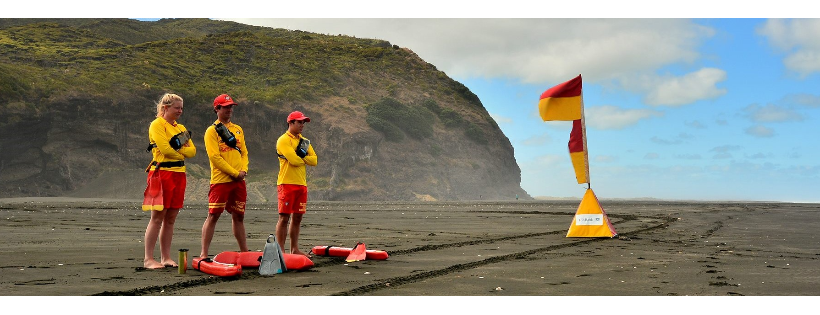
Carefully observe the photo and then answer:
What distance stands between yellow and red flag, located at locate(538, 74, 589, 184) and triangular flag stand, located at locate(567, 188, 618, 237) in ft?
2.99

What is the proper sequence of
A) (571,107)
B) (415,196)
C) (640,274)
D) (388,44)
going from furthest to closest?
1. (388,44)
2. (415,196)
3. (571,107)
4. (640,274)

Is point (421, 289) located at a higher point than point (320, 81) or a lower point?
lower

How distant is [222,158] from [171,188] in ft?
2.00

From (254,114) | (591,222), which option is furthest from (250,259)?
(254,114)

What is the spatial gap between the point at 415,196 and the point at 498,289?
60.5 metres

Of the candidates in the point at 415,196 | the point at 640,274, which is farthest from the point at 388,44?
the point at 640,274

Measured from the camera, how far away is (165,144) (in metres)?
7.20

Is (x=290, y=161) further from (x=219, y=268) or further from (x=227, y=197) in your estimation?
(x=219, y=268)

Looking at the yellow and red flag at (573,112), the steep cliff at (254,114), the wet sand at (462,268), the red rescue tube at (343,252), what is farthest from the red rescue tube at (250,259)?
the steep cliff at (254,114)

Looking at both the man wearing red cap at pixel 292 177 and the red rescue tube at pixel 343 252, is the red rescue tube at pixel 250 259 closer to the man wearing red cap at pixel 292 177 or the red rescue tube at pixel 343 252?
the man wearing red cap at pixel 292 177

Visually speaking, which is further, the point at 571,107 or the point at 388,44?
the point at 388,44

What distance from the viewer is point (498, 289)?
605 centimetres
